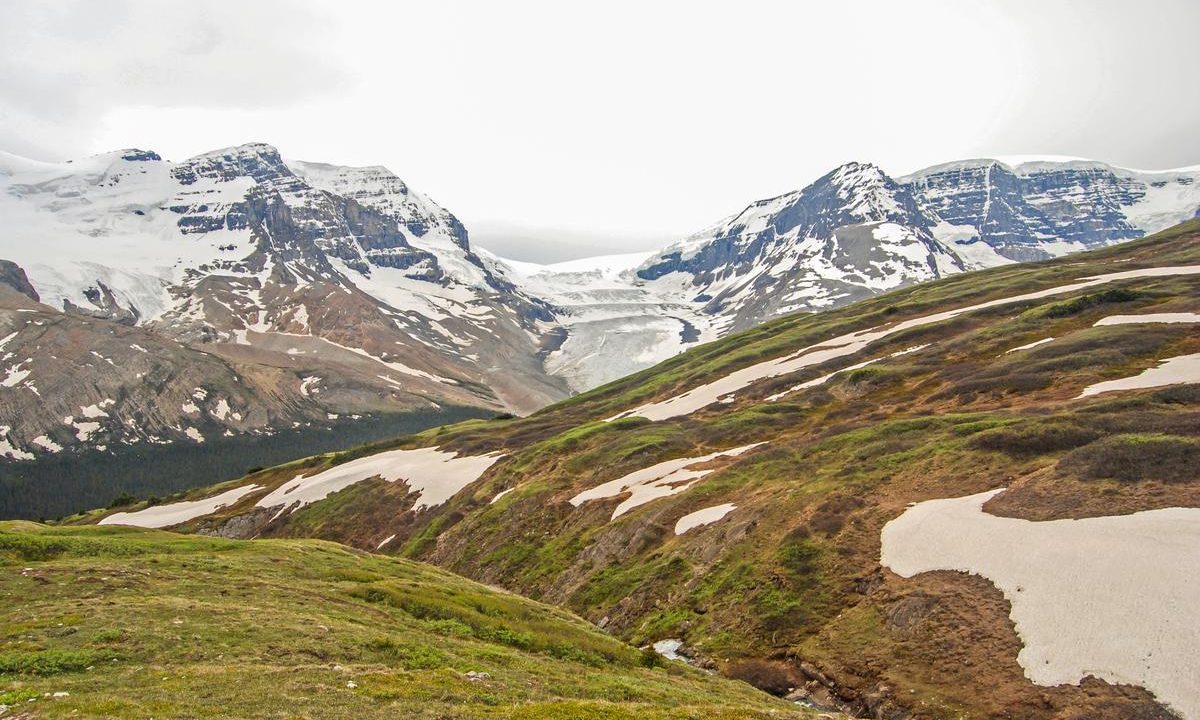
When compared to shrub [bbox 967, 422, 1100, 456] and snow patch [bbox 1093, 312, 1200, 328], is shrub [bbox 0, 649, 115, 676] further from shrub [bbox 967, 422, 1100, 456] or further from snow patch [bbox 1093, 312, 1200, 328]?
snow patch [bbox 1093, 312, 1200, 328]

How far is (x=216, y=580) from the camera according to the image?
35.5 m

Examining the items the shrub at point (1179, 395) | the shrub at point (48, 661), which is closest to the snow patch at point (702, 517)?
the shrub at point (1179, 395)

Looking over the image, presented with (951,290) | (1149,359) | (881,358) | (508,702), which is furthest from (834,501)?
(951,290)

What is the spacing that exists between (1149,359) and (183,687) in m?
72.6

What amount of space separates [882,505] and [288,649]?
116 ft

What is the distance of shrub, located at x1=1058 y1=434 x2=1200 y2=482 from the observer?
36531 millimetres

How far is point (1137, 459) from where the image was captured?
3825 cm

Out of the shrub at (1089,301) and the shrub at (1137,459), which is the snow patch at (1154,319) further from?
the shrub at (1137,459)

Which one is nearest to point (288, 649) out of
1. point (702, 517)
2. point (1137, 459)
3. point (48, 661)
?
point (48, 661)

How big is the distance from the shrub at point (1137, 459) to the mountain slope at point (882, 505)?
13cm

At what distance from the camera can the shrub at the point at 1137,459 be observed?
36.5m

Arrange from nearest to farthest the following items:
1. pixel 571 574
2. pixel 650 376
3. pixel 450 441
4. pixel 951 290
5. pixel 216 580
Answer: pixel 216 580, pixel 571 574, pixel 450 441, pixel 951 290, pixel 650 376

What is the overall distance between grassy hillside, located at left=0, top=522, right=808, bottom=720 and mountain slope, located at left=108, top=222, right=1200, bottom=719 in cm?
756

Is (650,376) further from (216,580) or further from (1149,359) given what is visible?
(216,580)
